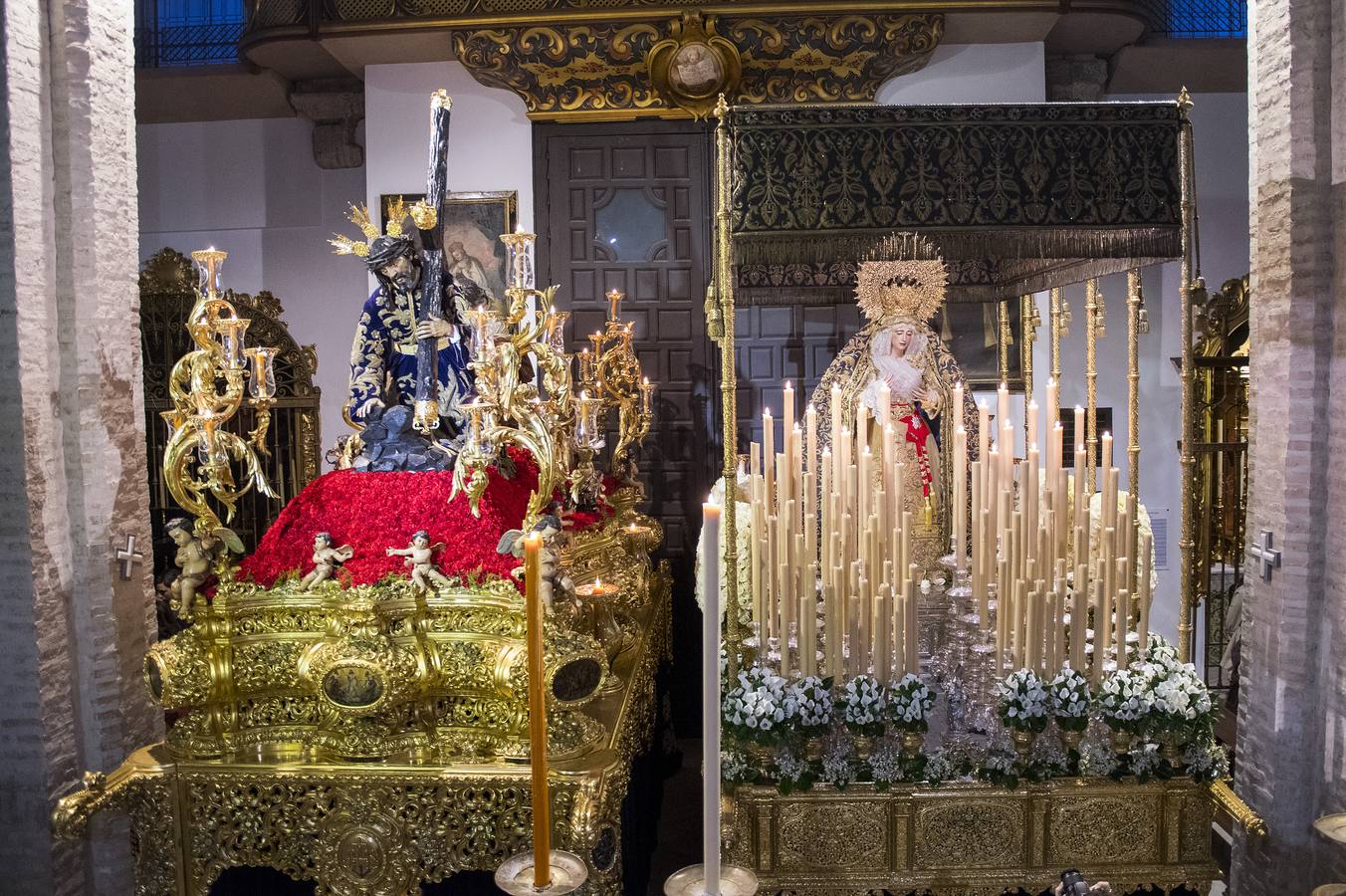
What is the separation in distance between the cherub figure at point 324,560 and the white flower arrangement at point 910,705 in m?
1.81

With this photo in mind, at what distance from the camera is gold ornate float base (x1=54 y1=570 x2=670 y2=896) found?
304 centimetres

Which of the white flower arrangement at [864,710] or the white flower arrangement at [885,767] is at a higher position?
the white flower arrangement at [864,710]

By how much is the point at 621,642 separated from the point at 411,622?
1.18 m

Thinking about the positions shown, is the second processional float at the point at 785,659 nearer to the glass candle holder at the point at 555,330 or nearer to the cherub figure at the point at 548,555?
the cherub figure at the point at 548,555

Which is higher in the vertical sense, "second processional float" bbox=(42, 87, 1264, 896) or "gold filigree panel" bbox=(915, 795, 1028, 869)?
"second processional float" bbox=(42, 87, 1264, 896)

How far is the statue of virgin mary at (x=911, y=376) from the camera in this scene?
16.4ft

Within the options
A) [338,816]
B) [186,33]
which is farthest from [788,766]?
[186,33]

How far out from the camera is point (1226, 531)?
6.32 metres

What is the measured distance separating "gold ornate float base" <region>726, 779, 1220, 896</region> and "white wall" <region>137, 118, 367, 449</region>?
5.62 metres

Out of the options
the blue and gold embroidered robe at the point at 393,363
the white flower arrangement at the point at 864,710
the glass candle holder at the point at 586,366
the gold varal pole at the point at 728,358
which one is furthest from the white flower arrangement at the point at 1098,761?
the glass candle holder at the point at 586,366

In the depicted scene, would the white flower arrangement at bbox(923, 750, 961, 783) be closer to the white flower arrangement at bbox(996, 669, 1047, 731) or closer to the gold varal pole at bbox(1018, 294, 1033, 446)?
the white flower arrangement at bbox(996, 669, 1047, 731)

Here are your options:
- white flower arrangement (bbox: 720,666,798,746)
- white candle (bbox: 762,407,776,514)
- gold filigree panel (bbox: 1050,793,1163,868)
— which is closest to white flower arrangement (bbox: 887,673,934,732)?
white flower arrangement (bbox: 720,666,798,746)

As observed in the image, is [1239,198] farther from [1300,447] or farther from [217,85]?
[217,85]

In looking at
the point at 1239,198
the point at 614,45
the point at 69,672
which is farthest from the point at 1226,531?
the point at 69,672
